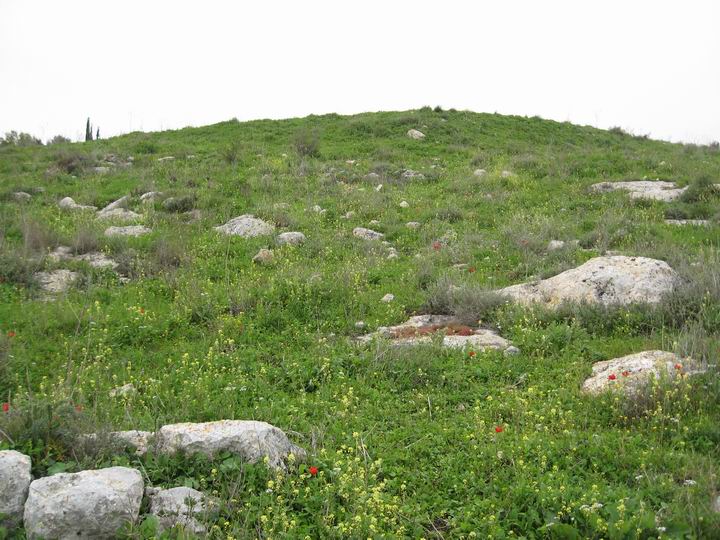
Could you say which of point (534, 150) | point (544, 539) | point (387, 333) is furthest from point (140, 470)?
point (534, 150)

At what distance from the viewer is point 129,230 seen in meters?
10.7

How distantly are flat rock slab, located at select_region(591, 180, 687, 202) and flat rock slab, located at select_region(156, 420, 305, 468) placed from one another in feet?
34.8

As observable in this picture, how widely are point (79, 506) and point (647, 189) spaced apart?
43.5 feet

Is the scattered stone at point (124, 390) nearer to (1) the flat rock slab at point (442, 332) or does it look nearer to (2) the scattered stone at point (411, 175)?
(1) the flat rock slab at point (442, 332)

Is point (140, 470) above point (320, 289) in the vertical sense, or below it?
below

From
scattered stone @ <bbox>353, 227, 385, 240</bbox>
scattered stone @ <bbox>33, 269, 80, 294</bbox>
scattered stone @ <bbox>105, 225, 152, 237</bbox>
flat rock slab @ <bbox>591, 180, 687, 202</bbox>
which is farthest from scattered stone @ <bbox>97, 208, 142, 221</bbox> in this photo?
flat rock slab @ <bbox>591, 180, 687, 202</bbox>

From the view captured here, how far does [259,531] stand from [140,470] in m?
0.96

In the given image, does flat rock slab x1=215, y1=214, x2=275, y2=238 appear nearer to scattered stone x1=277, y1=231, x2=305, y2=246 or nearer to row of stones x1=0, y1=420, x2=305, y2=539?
scattered stone x1=277, y1=231, x2=305, y2=246

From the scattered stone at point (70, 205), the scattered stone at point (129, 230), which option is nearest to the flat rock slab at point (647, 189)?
the scattered stone at point (129, 230)

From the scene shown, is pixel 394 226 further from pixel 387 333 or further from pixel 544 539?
pixel 544 539

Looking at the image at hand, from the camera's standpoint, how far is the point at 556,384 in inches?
201

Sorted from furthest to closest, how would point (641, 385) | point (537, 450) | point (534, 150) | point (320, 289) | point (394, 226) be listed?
point (534, 150), point (394, 226), point (320, 289), point (641, 385), point (537, 450)

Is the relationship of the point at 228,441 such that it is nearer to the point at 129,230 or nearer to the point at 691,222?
the point at 129,230

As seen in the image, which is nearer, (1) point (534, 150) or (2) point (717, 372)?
(2) point (717, 372)
